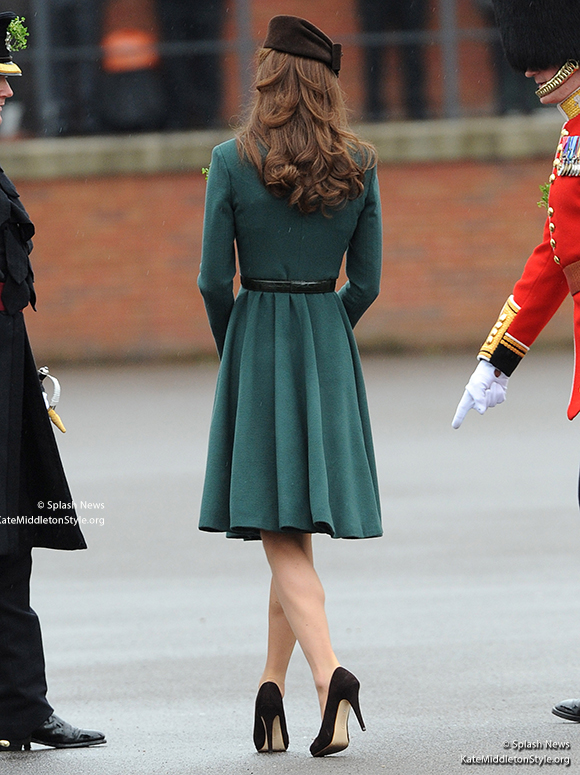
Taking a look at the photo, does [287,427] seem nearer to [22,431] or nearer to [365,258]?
[365,258]

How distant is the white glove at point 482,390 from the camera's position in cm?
444

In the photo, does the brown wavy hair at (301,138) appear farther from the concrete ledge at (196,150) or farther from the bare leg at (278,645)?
the concrete ledge at (196,150)

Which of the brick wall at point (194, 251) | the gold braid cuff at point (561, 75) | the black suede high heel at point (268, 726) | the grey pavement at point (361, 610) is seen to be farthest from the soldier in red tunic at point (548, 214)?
the brick wall at point (194, 251)

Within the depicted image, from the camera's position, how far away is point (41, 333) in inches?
602

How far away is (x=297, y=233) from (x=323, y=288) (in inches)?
7.3

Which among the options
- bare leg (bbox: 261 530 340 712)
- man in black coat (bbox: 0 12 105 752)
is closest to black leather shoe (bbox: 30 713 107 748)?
man in black coat (bbox: 0 12 105 752)

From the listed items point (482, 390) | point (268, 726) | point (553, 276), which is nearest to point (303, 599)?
point (268, 726)

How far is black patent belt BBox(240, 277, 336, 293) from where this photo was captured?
4.29 m

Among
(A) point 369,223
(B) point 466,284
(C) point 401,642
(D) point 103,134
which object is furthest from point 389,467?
(D) point 103,134

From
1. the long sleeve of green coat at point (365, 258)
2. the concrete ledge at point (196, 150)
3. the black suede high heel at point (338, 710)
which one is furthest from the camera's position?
the concrete ledge at point (196, 150)

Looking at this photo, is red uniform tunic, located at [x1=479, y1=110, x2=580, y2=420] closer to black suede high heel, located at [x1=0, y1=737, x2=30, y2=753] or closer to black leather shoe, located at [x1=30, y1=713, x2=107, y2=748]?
black leather shoe, located at [x1=30, y1=713, x2=107, y2=748]

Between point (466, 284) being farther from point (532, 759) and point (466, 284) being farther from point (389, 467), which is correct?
point (532, 759)

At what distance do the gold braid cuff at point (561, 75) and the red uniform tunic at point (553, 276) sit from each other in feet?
0.40

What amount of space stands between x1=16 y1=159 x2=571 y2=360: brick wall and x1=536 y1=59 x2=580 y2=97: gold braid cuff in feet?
35.8
